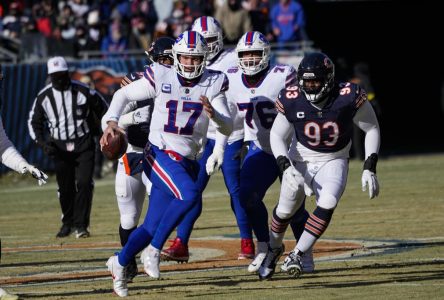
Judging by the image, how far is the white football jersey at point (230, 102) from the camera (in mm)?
9969

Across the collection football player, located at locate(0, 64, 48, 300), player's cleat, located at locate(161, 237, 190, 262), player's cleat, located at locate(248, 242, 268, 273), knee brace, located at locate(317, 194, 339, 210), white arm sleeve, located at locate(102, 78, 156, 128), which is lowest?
player's cleat, located at locate(161, 237, 190, 262)

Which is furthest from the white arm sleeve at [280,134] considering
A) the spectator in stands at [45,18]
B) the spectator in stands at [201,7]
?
the spectator in stands at [45,18]

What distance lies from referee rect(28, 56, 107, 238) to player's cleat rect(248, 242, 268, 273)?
352cm

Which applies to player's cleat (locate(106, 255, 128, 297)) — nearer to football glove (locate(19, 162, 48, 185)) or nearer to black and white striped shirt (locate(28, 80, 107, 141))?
football glove (locate(19, 162, 48, 185))

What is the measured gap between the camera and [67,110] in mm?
12633

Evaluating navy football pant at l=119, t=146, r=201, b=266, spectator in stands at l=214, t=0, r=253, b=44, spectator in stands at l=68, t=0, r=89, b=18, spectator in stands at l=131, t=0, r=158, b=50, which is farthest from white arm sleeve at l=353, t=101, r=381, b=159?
spectator in stands at l=68, t=0, r=89, b=18

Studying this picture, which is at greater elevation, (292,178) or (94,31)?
(292,178)

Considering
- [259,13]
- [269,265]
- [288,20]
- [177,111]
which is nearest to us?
[177,111]

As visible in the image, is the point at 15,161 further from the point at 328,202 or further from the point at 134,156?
the point at 328,202

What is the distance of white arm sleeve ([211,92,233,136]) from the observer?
8.34 metres

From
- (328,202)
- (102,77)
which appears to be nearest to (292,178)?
(328,202)

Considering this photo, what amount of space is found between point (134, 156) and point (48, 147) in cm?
355

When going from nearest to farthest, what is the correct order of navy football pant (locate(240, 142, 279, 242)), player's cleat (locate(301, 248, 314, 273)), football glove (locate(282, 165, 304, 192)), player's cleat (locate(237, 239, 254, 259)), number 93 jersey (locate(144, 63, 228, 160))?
number 93 jersey (locate(144, 63, 228, 160)) < football glove (locate(282, 165, 304, 192)) < player's cleat (locate(301, 248, 314, 273)) < navy football pant (locate(240, 142, 279, 242)) < player's cleat (locate(237, 239, 254, 259))

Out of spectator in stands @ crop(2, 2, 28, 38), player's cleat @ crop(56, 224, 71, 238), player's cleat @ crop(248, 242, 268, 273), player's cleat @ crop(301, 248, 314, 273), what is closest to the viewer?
player's cleat @ crop(301, 248, 314, 273)
